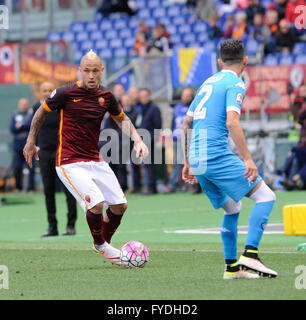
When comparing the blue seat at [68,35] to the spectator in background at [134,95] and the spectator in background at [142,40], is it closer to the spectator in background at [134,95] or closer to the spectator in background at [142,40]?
the spectator in background at [142,40]

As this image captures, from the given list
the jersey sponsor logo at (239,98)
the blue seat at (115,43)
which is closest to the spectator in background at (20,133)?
the blue seat at (115,43)

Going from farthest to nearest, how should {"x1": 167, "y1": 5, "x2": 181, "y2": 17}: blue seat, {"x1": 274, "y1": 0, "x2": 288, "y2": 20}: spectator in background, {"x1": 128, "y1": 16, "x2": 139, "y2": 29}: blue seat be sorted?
1. {"x1": 128, "y1": 16, "x2": 139, "y2": 29}: blue seat
2. {"x1": 167, "y1": 5, "x2": 181, "y2": 17}: blue seat
3. {"x1": 274, "y1": 0, "x2": 288, "y2": 20}: spectator in background

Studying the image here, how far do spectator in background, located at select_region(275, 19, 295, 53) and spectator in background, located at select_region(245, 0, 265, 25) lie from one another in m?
2.30

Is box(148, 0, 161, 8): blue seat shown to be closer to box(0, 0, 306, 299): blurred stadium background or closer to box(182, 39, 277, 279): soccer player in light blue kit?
box(0, 0, 306, 299): blurred stadium background

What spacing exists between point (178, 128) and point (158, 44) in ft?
16.6

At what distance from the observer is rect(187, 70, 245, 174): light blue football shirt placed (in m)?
8.52

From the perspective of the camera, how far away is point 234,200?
855 cm

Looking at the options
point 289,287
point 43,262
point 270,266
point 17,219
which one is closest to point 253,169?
point 289,287

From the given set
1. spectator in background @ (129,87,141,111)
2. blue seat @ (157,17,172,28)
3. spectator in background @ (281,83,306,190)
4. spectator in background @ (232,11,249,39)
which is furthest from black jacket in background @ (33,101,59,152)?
blue seat @ (157,17,172,28)

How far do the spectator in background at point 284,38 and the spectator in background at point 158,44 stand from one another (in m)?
3.15

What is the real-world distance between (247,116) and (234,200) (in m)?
14.4

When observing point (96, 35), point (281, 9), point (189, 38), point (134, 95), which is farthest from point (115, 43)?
point (134, 95)

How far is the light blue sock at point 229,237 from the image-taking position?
8.68 metres
